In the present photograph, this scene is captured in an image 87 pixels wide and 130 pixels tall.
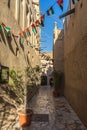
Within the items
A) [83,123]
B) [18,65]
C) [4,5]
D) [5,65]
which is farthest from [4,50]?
[83,123]

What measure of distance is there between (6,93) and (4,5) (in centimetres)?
353

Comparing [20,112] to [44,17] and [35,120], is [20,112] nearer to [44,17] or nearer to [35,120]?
[35,120]

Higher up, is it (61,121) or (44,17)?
(44,17)

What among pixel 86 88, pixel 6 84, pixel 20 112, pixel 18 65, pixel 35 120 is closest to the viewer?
pixel 86 88

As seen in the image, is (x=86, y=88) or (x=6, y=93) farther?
(x=6, y=93)

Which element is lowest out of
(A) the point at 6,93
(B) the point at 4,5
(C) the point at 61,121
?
(C) the point at 61,121

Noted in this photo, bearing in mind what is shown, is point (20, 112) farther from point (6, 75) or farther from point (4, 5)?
point (4, 5)

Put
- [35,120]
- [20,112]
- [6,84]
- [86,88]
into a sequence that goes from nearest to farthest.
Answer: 1. [86,88]
2. [20,112]
3. [35,120]
4. [6,84]

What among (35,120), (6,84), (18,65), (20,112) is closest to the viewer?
(20,112)

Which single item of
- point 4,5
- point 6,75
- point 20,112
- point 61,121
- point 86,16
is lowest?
point 61,121

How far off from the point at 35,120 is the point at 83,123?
5.89ft

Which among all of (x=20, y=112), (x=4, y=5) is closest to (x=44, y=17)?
(x=4, y=5)

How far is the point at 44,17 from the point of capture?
684 cm

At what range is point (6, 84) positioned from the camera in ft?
23.6
